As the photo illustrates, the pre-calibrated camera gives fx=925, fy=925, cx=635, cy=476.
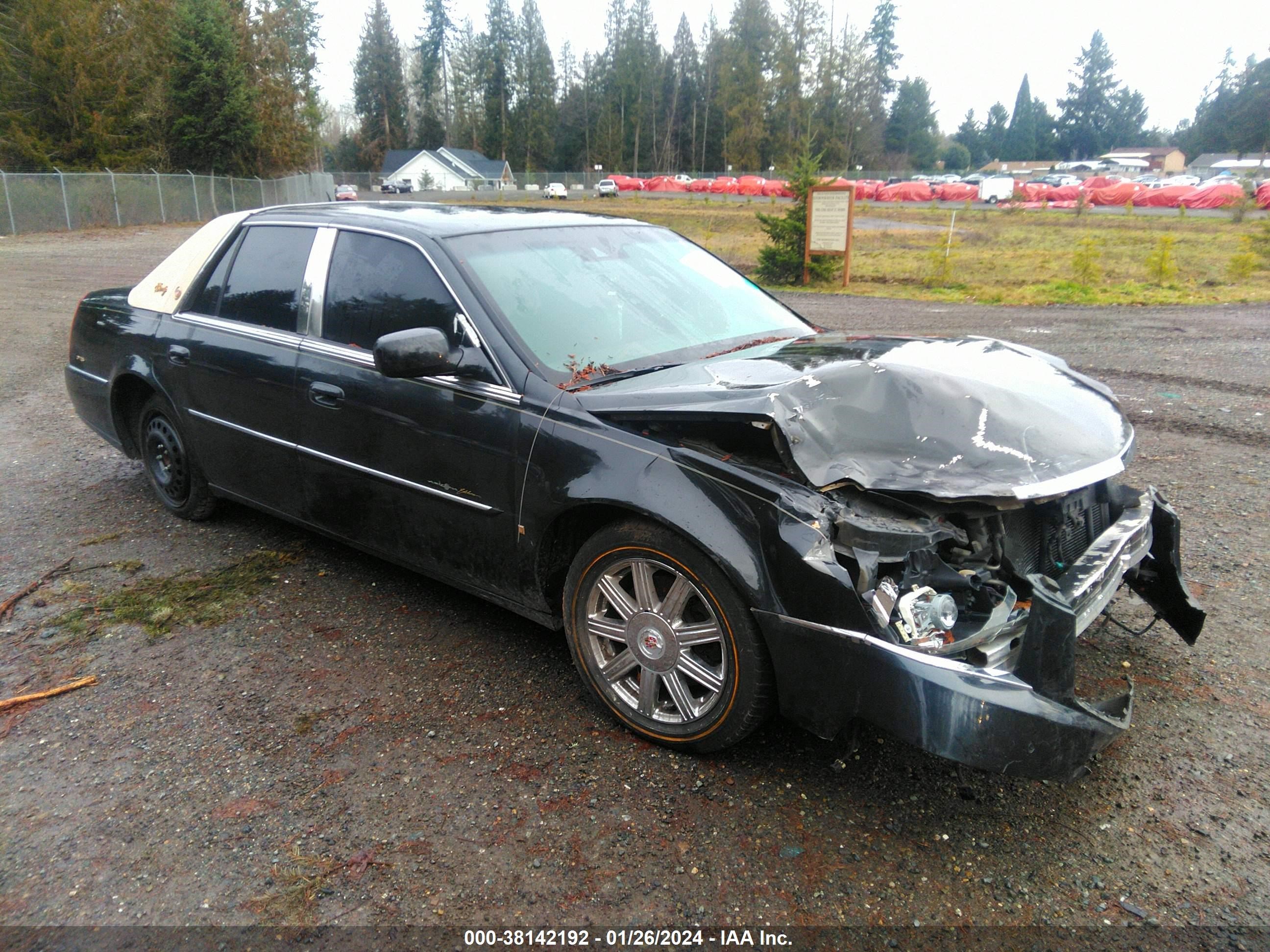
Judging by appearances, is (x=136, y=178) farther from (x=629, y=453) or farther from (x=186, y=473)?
(x=629, y=453)

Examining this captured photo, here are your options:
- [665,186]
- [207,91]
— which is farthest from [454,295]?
[665,186]

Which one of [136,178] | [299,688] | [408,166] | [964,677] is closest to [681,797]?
[964,677]

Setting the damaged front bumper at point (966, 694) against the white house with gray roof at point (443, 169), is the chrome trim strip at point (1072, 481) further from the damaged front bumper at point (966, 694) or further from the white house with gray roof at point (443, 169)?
the white house with gray roof at point (443, 169)

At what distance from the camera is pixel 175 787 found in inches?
118

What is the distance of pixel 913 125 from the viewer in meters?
95.9

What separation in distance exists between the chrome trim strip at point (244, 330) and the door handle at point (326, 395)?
0.86 feet

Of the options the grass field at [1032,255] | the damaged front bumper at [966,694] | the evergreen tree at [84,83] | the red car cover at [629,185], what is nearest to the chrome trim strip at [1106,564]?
the damaged front bumper at [966,694]

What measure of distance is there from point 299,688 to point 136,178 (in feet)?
120

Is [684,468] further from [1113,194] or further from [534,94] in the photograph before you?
[534,94]

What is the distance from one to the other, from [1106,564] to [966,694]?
95cm

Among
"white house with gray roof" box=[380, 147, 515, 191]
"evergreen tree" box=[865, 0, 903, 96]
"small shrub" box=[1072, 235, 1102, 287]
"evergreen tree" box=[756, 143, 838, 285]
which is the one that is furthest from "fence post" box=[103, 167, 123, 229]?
"evergreen tree" box=[865, 0, 903, 96]

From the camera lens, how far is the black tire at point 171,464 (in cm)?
501

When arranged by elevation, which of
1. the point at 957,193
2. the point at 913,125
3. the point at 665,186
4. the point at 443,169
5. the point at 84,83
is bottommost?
the point at 957,193

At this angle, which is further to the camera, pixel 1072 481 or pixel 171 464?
pixel 171 464
